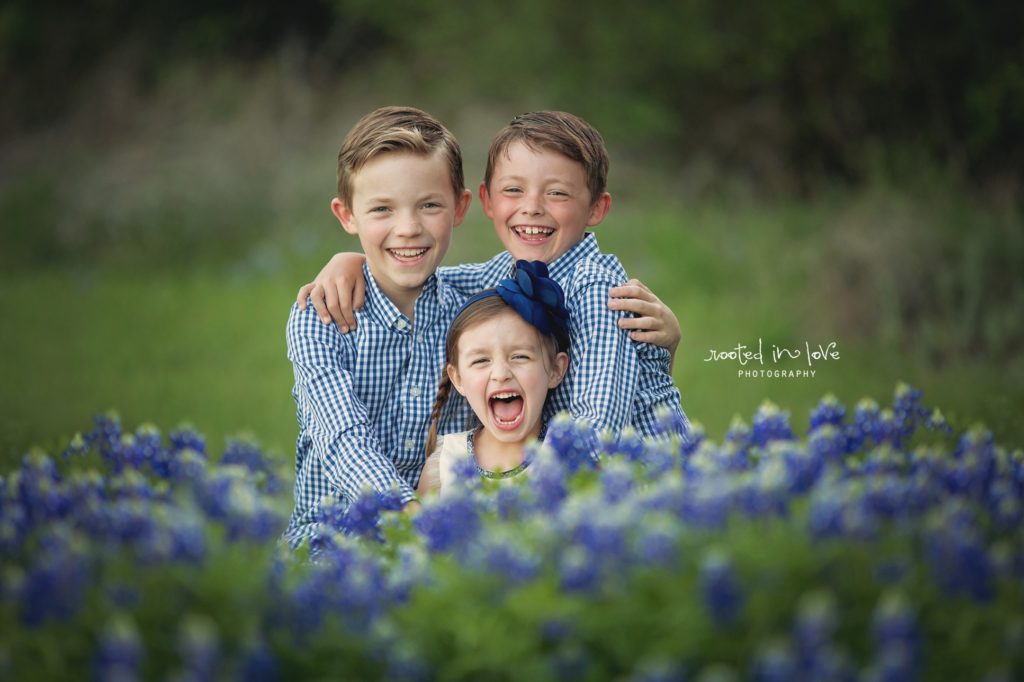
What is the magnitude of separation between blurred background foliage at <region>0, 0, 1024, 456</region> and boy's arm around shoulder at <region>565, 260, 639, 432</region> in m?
1.92

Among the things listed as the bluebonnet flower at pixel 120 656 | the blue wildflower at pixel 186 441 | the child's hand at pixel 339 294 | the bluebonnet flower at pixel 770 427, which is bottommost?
the bluebonnet flower at pixel 120 656

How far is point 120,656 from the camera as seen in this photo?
6.11ft

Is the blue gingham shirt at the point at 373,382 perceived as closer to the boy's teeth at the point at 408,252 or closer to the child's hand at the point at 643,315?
the boy's teeth at the point at 408,252

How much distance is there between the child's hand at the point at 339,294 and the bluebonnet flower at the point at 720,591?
6.62 ft

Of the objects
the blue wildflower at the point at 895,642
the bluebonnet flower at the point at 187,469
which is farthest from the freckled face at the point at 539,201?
the blue wildflower at the point at 895,642

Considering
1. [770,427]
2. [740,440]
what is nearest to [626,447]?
[740,440]

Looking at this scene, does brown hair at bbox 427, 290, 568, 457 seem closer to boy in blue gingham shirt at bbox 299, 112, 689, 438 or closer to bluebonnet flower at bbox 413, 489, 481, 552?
boy in blue gingham shirt at bbox 299, 112, 689, 438

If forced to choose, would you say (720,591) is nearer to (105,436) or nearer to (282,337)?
(105,436)

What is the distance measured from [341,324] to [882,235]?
6.02 metres

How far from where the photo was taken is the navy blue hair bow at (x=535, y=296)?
352cm

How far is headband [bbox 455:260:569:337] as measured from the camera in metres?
3.52

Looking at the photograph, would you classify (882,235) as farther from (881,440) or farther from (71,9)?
(71,9)

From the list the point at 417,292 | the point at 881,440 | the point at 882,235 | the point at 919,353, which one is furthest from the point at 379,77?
the point at 881,440

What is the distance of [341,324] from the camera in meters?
3.77
